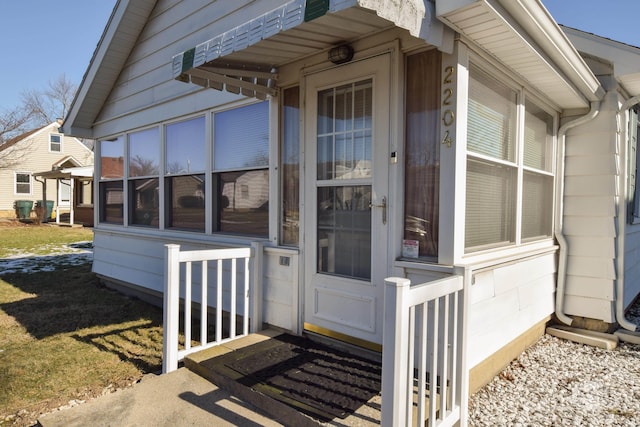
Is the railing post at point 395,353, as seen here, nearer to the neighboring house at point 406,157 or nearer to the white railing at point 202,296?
the neighboring house at point 406,157

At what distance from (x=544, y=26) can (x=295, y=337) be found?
291 centimetres

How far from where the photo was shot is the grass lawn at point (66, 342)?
2.91 meters

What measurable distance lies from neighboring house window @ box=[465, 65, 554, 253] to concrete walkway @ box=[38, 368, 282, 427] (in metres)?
1.84

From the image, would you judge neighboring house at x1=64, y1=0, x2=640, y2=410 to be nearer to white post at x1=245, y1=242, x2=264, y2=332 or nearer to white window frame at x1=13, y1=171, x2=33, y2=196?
white post at x1=245, y1=242, x2=264, y2=332

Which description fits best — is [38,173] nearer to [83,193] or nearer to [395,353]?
[83,193]

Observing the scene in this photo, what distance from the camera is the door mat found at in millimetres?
2266

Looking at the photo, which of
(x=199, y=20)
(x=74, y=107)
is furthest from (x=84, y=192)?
(x=199, y=20)

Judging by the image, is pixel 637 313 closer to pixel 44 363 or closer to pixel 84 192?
pixel 44 363

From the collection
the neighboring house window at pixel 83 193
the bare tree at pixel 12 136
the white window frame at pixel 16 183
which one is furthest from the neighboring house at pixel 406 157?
the white window frame at pixel 16 183

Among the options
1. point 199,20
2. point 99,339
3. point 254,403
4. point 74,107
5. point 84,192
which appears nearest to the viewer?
point 254,403

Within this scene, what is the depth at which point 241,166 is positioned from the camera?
4105 mm

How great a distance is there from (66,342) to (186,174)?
7.03 feet

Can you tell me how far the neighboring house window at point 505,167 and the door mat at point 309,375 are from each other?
1157 mm

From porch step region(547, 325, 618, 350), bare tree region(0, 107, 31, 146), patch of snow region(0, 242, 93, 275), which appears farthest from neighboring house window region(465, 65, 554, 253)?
bare tree region(0, 107, 31, 146)
